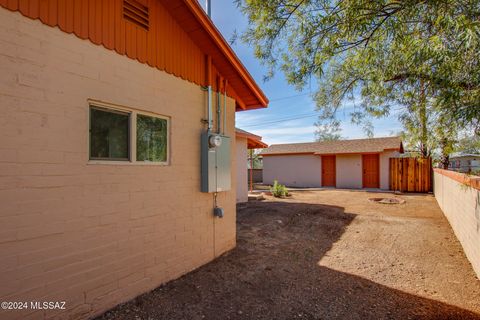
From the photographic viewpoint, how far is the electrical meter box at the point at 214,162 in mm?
4656

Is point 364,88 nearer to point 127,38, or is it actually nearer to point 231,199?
→ point 231,199

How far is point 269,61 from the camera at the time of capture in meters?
5.70

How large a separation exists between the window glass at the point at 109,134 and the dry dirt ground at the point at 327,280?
76.2 inches

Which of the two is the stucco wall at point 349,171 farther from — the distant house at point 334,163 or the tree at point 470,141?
the tree at point 470,141

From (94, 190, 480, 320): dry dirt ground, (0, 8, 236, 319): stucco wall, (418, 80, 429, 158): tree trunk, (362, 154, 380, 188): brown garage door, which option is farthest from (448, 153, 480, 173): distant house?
(0, 8, 236, 319): stucco wall

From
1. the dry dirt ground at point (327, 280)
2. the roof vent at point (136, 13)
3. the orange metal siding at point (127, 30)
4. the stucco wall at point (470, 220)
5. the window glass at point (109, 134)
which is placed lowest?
the dry dirt ground at point (327, 280)

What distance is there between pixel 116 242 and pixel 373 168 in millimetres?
18741

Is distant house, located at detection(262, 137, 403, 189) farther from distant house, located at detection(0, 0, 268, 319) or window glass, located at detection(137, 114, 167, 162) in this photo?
window glass, located at detection(137, 114, 167, 162)

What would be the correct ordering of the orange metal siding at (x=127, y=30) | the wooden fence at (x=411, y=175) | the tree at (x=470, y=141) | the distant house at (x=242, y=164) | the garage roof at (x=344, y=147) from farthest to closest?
the garage roof at (x=344, y=147)
the wooden fence at (x=411, y=175)
the distant house at (x=242, y=164)
the tree at (x=470, y=141)
the orange metal siding at (x=127, y=30)

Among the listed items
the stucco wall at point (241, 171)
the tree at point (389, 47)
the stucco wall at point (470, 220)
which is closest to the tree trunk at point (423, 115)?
the tree at point (389, 47)

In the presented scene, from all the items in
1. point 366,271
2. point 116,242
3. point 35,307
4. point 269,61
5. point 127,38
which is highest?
point 269,61

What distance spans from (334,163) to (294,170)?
3.29 metres

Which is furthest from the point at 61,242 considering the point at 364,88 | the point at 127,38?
the point at 364,88

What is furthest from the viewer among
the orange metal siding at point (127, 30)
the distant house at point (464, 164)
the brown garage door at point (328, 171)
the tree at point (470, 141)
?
the brown garage door at point (328, 171)
